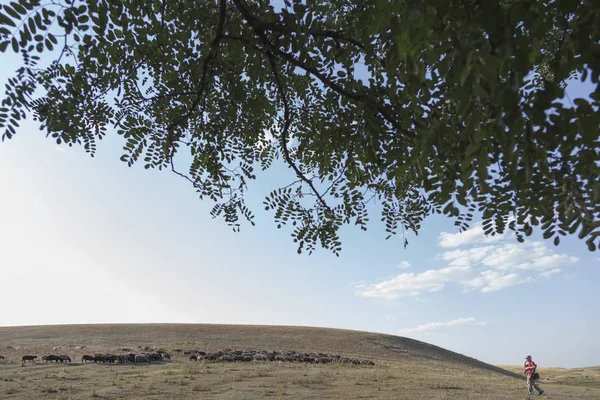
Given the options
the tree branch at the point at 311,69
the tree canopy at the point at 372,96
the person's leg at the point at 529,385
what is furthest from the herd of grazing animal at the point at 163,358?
the tree branch at the point at 311,69

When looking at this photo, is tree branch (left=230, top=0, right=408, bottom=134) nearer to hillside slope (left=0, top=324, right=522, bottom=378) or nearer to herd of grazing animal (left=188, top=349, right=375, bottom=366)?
herd of grazing animal (left=188, top=349, right=375, bottom=366)

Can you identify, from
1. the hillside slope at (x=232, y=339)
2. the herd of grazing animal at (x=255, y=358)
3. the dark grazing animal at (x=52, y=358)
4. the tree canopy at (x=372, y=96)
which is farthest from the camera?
the hillside slope at (x=232, y=339)

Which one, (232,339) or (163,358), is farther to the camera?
(232,339)

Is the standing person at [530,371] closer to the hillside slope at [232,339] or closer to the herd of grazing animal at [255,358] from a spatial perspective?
the herd of grazing animal at [255,358]

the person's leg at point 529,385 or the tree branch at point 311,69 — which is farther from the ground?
the tree branch at point 311,69

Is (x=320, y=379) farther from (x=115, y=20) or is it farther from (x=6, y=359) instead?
(x=115, y=20)

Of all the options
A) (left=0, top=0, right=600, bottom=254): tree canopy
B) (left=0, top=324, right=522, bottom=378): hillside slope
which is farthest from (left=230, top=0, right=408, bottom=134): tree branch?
(left=0, top=324, right=522, bottom=378): hillside slope

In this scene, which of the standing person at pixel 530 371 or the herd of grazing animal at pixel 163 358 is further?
the herd of grazing animal at pixel 163 358

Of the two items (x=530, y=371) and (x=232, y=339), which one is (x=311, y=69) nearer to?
(x=530, y=371)

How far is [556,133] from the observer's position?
2.56 meters

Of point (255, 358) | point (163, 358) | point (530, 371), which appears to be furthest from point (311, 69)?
point (255, 358)

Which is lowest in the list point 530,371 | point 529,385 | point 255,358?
point 255,358

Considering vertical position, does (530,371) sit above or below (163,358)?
above

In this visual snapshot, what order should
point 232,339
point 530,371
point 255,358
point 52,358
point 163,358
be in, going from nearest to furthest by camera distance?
point 530,371, point 52,358, point 163,358, point 255,358, point 232,339
